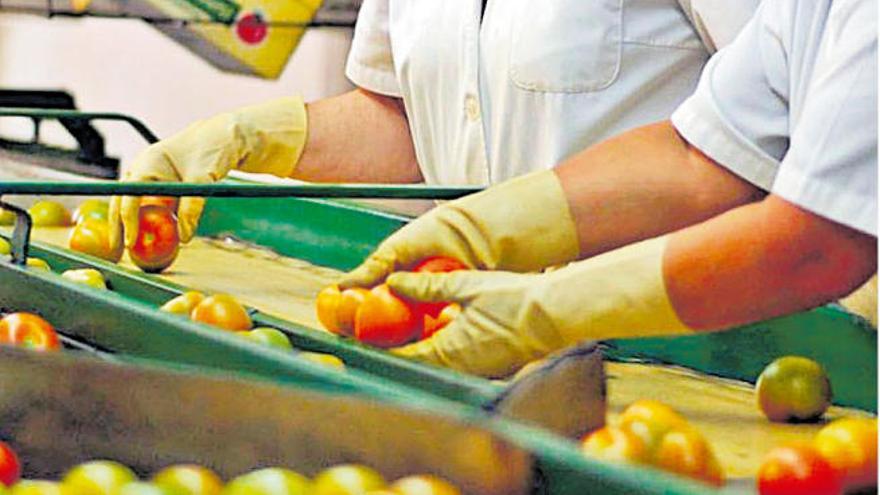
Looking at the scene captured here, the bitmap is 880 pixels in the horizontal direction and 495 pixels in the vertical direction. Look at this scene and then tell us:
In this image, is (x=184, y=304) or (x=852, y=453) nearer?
(x=852, y=453)

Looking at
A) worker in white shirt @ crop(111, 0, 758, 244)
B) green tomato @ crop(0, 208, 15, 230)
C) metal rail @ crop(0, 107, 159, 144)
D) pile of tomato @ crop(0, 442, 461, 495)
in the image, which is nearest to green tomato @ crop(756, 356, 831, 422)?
worker in white shirt @ crop(111, 0, 758, 244)

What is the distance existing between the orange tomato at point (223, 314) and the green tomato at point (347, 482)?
615mm

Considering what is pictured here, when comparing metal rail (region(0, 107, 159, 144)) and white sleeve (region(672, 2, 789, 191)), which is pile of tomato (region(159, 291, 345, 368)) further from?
metal rail (region(0, 107, 159, 144))

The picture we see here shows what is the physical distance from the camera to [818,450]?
1.27 metres

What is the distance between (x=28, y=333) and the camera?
159cm

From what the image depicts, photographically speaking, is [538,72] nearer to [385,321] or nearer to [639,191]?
[639,191]

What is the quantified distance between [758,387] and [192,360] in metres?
0.63

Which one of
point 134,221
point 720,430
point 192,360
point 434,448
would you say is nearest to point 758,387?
point 720,430

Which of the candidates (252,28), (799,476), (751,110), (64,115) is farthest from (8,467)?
(252,28)

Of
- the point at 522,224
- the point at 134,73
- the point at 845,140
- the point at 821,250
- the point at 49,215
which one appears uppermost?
the point at 845,140

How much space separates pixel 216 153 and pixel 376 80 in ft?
1.18

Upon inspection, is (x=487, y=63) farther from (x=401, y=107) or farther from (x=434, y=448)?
(x=434, y=448)

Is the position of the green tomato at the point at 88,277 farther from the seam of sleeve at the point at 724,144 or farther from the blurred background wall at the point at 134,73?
the blurred background wall at the point at 134,73

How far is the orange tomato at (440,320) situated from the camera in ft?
5.87
